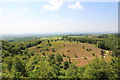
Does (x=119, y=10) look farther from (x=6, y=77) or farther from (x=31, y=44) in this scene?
(x=31, y=44)

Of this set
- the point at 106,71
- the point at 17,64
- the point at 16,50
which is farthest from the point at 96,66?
the point at 16,50

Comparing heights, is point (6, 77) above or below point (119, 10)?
below

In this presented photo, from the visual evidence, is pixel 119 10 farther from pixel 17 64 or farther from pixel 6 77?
pixel 17 64

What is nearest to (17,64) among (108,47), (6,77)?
(6,77)

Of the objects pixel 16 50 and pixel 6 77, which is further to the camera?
pixel 16 50

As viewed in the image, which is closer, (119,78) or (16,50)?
(119,78)

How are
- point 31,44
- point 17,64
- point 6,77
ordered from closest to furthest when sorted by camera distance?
point 6,77 < point 17,64 < point 31,44

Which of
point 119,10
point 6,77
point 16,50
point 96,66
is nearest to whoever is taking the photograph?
point 119,10

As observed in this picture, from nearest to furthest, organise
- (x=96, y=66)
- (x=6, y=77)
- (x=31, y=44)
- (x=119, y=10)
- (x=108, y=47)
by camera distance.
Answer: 1. (x=119, y=10)
2. (x=6, y=77)
3. (x=96, y=66)
4. (x=108, y=47)
5. (x=31, y=44)

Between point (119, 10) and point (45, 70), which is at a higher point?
point (119, 10)
